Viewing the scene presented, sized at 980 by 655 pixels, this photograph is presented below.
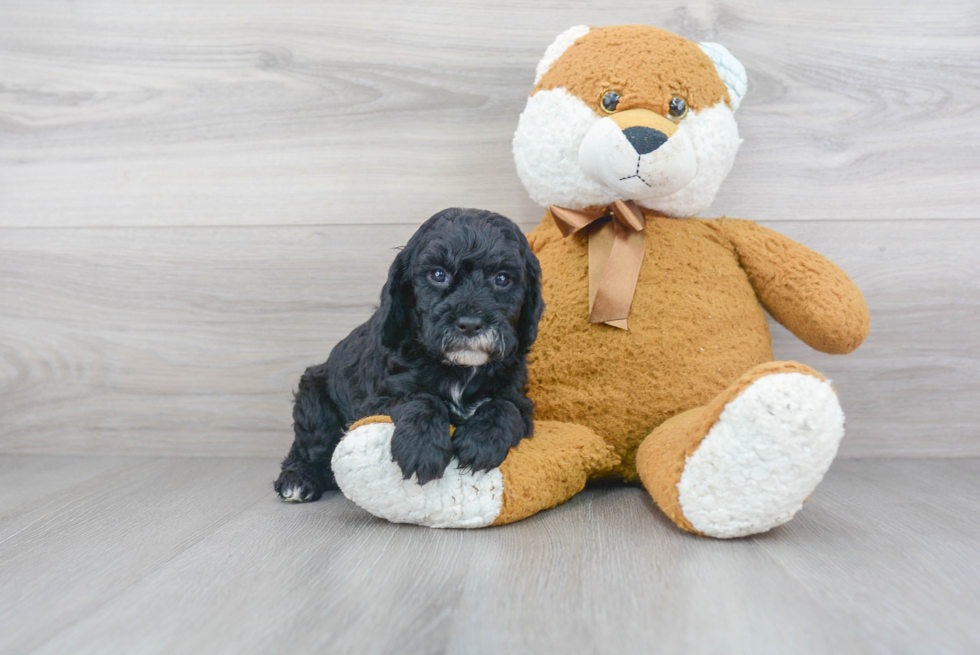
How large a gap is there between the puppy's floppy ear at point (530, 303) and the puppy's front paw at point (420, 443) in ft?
0.71

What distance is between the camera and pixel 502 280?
3.68 feet

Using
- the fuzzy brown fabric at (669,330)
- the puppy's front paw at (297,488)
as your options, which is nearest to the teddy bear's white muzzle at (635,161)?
the fuzzy brown fabric at (669,330)

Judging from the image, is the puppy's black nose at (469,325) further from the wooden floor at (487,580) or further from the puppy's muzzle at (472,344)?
the wooden floor at (487,580)

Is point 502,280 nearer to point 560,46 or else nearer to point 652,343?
point 652,343

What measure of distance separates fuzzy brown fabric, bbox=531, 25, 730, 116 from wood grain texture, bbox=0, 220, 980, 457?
0.51 meters

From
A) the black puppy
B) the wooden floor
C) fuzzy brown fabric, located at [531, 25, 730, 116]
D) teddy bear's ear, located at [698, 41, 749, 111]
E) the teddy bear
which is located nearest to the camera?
the wooden floor

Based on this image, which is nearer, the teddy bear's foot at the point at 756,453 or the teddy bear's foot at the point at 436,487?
the teddy bear's foot at the point at 756,453

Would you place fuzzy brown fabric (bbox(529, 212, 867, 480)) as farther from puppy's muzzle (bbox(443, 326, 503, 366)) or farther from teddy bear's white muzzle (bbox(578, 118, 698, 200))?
puppy's muzzle (bbox(443, 326, 503, 366))

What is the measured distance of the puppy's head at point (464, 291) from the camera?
1.05m

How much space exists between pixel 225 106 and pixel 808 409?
4.82ft

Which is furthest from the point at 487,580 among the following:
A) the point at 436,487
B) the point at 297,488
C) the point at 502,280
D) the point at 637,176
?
the point at 637,176

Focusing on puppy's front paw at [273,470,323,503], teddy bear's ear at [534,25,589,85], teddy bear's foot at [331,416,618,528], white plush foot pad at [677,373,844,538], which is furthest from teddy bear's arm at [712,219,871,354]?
puppy's front paw at [273,470,323,503]

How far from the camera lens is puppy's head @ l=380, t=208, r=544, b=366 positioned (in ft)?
3.46

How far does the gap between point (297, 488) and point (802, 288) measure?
1024 mm
